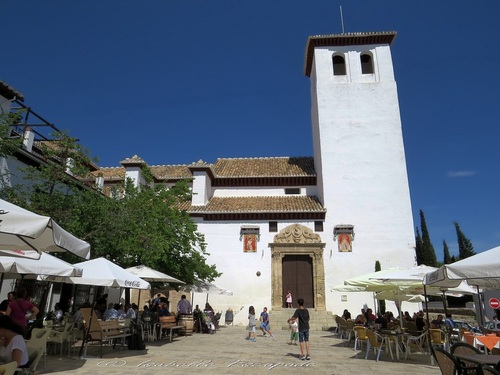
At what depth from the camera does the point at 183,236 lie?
1697 cm

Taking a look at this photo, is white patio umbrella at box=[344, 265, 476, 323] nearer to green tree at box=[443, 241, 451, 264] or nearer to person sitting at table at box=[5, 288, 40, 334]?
person sitting at table at box=[5, 288, 40, 334]

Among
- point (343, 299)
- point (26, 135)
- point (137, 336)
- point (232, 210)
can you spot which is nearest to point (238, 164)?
point (232, 210)

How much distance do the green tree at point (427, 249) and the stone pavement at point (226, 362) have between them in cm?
3372

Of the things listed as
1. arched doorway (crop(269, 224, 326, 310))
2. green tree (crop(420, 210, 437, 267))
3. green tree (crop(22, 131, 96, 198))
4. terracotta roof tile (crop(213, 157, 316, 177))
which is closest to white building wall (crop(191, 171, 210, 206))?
terracotta roof tile (crop(213, 157, 316, 177))

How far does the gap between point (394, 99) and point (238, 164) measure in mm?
12233

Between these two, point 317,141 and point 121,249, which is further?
point 317,141

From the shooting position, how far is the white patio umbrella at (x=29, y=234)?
4.31 m

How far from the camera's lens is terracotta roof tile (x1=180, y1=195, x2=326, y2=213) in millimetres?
22219

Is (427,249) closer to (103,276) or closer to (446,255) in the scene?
(446,255)

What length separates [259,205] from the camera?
23.1 m

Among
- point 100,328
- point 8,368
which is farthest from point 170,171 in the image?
point 8,368

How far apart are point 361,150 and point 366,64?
23.7 feet

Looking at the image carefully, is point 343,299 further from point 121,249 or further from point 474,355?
point 474,355

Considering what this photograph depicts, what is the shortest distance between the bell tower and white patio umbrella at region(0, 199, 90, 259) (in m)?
17.7
